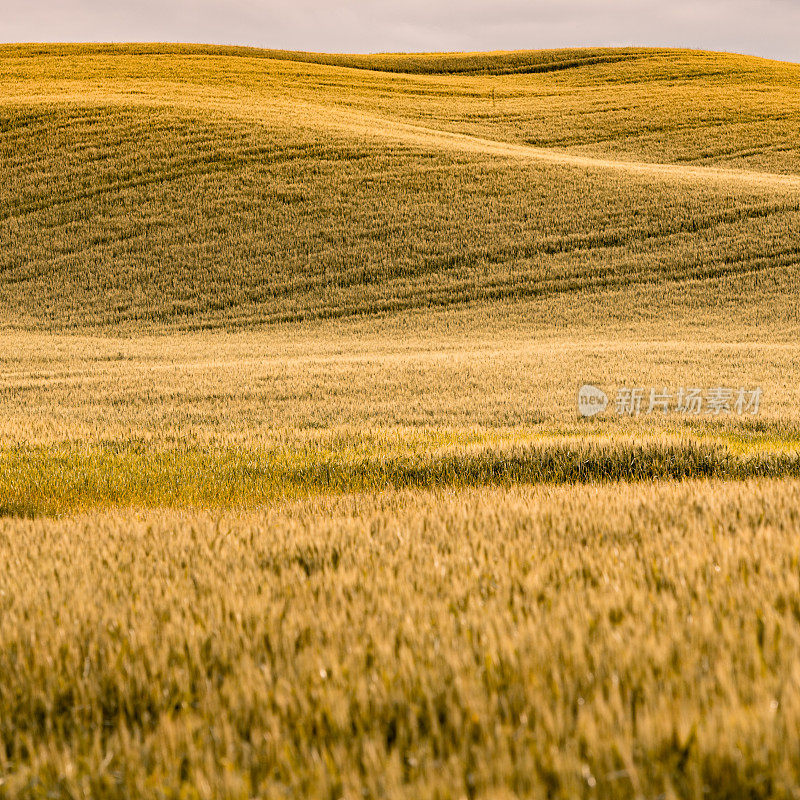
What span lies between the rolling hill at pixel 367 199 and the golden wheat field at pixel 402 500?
0.23 metres

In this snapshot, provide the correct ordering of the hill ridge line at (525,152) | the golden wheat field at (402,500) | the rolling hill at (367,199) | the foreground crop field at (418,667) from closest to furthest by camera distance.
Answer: the foreground crop field at (418,667) → the golden wheat field at (402,500) → the rolling hill at (367,199) → the hill ridge line at (525,152)

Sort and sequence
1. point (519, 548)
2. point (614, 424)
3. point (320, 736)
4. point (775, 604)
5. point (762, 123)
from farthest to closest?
point (762, 123) → point (614, 424) → point (519, 548) → point (775, 604) → point (320, 736)

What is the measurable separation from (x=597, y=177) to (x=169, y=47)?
53333 mm

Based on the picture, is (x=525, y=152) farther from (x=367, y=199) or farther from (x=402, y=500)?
(x=402, y=500)

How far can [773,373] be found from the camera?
1366cm

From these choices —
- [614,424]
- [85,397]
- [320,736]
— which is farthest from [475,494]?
[85,397]

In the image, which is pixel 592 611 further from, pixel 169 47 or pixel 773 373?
pixel 169 47

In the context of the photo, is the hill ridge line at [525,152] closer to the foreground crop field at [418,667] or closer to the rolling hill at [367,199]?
the rolling hill at [367,199]

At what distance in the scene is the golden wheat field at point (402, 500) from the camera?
165 cm

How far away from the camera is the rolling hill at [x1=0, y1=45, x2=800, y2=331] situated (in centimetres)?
2666

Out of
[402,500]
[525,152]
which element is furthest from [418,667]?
[525,152]

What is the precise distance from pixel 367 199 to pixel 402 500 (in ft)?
97.4

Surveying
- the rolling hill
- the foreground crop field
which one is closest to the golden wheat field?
the foreground crop field

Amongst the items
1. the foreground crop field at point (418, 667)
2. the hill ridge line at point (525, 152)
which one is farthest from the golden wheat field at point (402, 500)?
the hill ridge line at point (525, 152)
